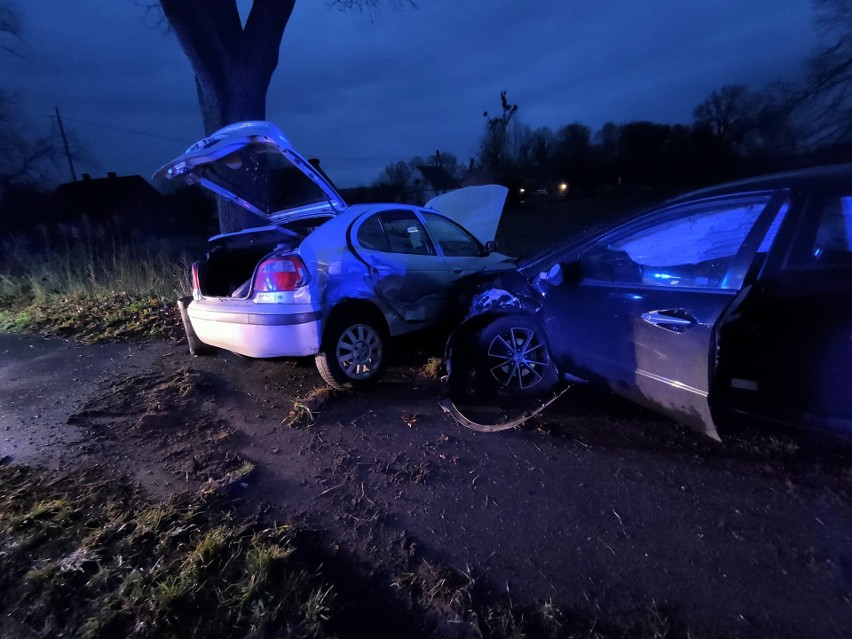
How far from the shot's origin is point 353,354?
404 centimetres

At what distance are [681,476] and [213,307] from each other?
3.73m

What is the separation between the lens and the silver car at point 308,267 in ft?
12.2

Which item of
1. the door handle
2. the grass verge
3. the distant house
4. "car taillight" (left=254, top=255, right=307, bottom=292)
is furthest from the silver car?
the distant house

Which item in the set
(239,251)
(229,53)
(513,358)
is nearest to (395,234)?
(239,251)

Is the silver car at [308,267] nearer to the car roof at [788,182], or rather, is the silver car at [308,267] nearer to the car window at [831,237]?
the car roof at [788,182]

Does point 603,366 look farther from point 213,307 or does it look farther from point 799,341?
point 213,307

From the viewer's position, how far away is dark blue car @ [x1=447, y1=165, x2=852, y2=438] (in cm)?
232

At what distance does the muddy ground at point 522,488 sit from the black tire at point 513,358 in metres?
0.28

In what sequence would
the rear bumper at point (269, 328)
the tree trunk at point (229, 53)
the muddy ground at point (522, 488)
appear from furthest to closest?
the tree trunk at point (229, 53) → the rear bumper at point (269, 328) → the muddy ground at point (522, 488)

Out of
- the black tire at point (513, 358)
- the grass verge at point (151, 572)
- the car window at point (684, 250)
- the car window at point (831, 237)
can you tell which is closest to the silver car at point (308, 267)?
the black tire at point (513, 358)

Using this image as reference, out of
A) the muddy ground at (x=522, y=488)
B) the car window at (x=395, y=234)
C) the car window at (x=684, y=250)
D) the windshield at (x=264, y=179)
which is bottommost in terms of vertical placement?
the muddy ground at (x=522, y=488)

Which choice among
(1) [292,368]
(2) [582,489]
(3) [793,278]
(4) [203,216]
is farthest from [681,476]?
(4) [203,216]

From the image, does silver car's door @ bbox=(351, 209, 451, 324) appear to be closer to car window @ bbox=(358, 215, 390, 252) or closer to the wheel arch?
car window @ bbox=(358, 215, 390, 252)

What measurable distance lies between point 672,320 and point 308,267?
8.50 ft
